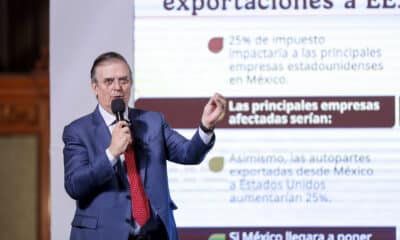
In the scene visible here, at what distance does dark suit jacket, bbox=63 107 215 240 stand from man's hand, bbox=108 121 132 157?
0.16 metres

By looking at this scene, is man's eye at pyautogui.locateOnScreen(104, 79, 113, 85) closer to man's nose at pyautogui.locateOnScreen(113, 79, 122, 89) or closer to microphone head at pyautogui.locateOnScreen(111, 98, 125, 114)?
man's nose at pyautogui.locateOnScreen(113, 79, 122, 89)

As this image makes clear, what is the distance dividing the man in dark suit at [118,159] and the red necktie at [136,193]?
0.01 meters

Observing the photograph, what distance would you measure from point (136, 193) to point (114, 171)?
12 cm

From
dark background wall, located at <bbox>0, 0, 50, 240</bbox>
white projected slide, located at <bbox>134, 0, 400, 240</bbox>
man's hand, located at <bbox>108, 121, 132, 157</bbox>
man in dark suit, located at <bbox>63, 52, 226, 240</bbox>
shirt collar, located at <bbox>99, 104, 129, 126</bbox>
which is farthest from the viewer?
dark background wall, located at <bbox>0, 0, 50, 240</bbox>

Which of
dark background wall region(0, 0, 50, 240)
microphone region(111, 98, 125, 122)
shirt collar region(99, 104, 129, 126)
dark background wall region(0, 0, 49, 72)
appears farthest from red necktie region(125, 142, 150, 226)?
dark background wall region(0, 0, 49, 72)

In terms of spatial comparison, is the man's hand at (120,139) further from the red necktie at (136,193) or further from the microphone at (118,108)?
the red necktie at (136,193)

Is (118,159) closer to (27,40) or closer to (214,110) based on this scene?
(214,110)

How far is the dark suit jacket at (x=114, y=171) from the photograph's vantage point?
339 cm

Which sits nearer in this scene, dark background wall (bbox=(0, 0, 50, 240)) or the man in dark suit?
the man in dark suit

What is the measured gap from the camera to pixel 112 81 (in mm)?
3391

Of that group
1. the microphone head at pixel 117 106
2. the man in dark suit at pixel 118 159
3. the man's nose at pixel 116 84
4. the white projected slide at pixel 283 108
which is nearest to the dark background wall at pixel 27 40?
the white projected slide at pixel 283 108

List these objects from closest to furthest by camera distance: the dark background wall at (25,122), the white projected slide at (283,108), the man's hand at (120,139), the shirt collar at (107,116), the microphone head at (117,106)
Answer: the man's hand at (120,139) → the microphone head at (117,106) → the shirt collar at (107,116) → the white projected slide at (283,108) → the dark background wall at (25,122)

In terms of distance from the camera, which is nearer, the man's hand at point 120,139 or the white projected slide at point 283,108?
the man's hand at point 120,139

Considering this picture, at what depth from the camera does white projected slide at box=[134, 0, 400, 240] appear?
150 inches
